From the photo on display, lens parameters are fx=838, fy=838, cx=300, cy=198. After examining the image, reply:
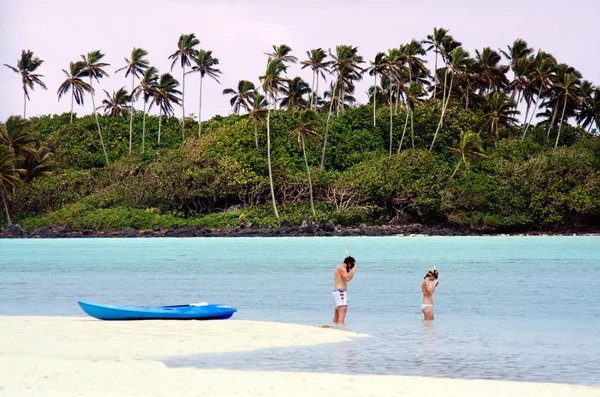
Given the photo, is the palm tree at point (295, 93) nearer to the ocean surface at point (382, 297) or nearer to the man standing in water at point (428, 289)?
the ocean surface at point (382, 297)

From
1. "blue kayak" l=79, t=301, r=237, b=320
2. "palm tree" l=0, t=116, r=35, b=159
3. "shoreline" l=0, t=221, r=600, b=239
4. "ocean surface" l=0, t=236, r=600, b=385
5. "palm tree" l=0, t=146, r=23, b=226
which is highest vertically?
"palm tree" l=0, t=116, r=35, b=159

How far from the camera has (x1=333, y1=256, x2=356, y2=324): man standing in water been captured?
57.2 feet

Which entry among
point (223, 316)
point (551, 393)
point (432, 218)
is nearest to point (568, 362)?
point (551, 393)

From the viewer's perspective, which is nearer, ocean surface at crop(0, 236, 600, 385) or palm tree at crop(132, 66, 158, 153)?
ocean surface at crop(0, 236, 600, 385)

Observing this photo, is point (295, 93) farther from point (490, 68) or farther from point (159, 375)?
point (159, 375)

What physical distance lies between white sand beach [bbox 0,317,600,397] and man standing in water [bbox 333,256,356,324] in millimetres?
2020

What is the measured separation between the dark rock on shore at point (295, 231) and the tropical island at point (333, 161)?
0.19 meters

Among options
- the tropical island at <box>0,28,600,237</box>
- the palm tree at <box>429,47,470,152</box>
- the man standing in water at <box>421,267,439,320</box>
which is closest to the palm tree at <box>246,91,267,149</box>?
the tropical island at <box>0,28,600,237</box>

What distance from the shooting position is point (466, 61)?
276 ft

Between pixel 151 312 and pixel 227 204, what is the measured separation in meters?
65.5

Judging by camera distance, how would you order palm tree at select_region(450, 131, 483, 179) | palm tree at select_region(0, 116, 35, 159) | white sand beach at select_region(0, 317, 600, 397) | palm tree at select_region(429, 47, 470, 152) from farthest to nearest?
palm tree at select_region(429, 47, 470, 152)
palm tree at select_region(0, 116, 35, 159)
palm tree at select_region(450, 131, 483, 179)
white sand beach at select_region(0, 317, 600, 397)

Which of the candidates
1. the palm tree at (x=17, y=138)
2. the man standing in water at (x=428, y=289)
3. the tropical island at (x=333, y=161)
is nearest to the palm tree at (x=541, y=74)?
the tropical island at (x=333, y=161)

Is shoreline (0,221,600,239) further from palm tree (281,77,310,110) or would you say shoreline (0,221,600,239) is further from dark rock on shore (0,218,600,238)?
→ palm tree (281,77,310,110)

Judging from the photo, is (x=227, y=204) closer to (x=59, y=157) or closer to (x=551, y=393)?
(x=59, y=157)
